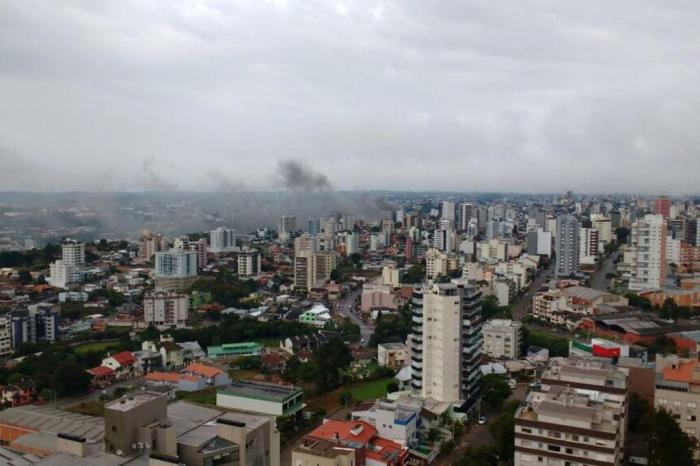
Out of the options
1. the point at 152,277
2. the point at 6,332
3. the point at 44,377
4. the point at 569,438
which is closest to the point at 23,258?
the point at 152,277

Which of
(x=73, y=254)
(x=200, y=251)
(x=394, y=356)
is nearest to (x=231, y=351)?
(x=394, y=356)

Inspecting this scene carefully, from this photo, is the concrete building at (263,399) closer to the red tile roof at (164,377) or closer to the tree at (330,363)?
the tree at (330,363)

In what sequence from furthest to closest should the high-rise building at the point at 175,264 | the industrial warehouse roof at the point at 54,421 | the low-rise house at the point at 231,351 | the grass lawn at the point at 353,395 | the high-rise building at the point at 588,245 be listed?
the high-rise building at the point at 588,245, the high-rise building at the point at 175,264, the low-rise house at the point at 231,351, the grass lawn at the point at 353,395, the industrial warehouse roof at the point at 54,421

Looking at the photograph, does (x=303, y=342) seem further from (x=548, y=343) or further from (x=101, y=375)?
(x=548, y=343)

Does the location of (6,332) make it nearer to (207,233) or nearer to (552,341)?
(552,341)

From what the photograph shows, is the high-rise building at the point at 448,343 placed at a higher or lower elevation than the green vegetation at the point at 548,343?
higher

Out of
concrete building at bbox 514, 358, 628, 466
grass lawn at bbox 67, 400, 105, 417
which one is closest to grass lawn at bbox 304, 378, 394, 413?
grass lawn at bbox 67, 400, 105, 417

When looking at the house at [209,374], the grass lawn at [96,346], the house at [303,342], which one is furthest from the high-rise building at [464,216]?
the house at [209,374]

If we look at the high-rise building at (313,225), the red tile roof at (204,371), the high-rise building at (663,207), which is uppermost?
the high-rise building at (663,207)
